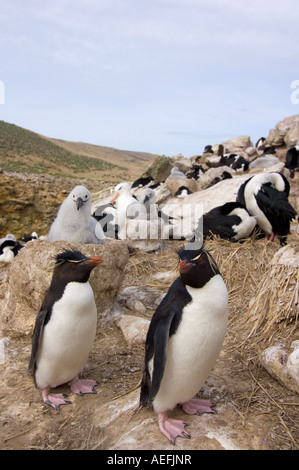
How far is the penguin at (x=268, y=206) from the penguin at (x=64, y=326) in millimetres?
4154

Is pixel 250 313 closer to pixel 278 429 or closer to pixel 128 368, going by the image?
pixel 128 368

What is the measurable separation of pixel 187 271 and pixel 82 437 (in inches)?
52.4

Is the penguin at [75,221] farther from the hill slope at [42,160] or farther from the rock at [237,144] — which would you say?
the hill slope at [42,160]

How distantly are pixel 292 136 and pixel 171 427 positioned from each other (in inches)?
767

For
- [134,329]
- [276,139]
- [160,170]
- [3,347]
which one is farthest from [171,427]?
[276,139]

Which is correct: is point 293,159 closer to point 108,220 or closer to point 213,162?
point 213,162

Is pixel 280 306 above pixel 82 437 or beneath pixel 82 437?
above

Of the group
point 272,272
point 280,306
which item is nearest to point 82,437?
point 280,306

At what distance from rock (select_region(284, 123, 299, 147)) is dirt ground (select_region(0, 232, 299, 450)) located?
679 inches

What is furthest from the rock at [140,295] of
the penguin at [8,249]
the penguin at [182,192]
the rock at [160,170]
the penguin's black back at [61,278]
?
the rock at [160,170]

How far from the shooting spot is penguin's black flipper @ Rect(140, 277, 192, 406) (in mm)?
2648

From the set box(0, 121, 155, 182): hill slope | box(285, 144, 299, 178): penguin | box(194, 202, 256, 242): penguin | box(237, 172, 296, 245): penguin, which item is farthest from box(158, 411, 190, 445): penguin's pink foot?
box(0, 121, 155, 182): hill slope

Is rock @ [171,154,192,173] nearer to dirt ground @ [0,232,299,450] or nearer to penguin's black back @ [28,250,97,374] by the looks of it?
dirt ground @ [0,232,299,450]

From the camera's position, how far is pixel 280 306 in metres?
4.12
